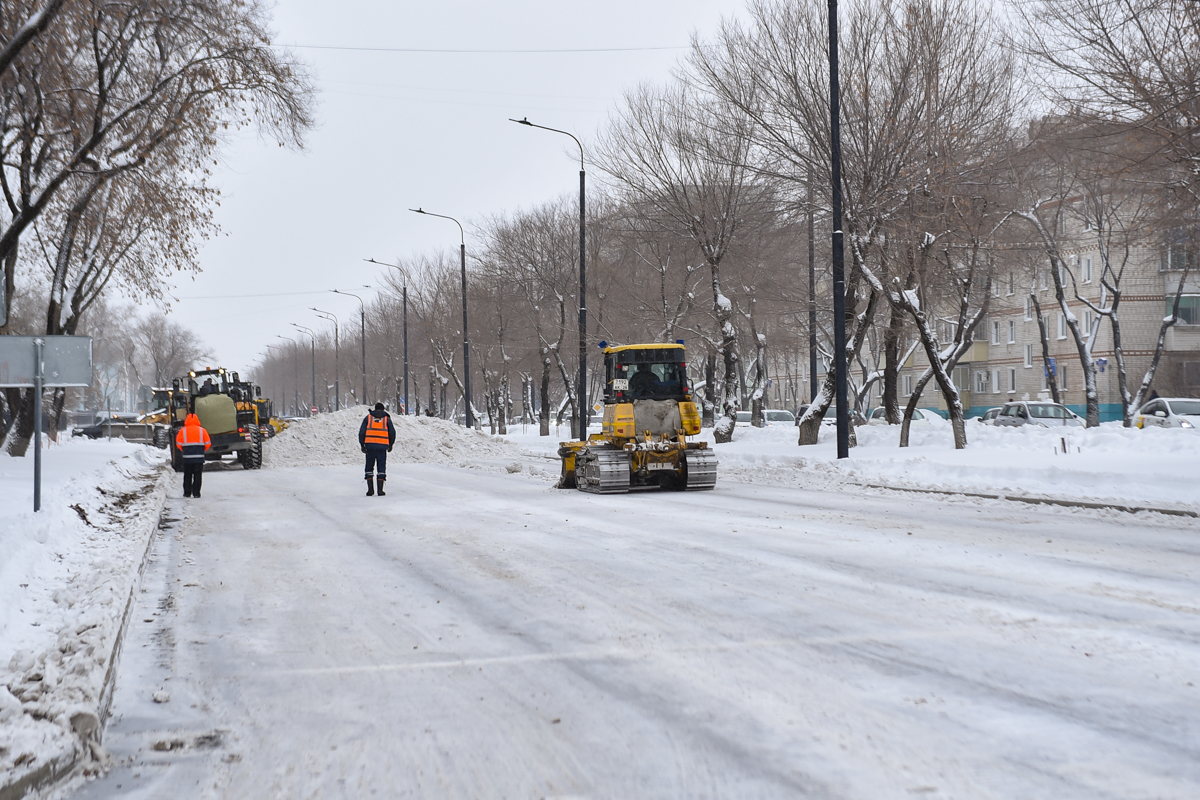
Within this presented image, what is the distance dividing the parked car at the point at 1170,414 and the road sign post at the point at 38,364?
98.0ft

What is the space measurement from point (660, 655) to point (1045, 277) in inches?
2302

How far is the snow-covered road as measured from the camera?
4.54 m

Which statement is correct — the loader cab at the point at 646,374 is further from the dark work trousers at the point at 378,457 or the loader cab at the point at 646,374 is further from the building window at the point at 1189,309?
the building window at the point at 1189,309

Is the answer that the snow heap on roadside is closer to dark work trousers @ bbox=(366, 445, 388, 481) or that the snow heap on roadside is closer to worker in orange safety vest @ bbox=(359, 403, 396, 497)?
worker in orange safety vest @ bbox=(359, 403, 396, 497)

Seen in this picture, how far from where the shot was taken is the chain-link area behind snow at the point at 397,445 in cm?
3675

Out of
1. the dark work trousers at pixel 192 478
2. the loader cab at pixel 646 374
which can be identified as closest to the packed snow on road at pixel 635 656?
the loader cab at pixel 646 374

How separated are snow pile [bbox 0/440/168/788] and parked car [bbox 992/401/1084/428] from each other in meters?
29.1

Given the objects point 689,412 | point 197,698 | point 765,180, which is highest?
point 765,180

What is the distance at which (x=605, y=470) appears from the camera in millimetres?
19422

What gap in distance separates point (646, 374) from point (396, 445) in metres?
20.4

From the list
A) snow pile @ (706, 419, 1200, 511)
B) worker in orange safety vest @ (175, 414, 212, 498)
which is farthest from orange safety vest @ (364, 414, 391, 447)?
snow pile @ (706, 419, 1200, 511)

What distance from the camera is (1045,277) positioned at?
5934cm

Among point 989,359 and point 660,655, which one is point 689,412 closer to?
point 660,655

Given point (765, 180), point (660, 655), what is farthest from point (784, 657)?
point (765, 180)
